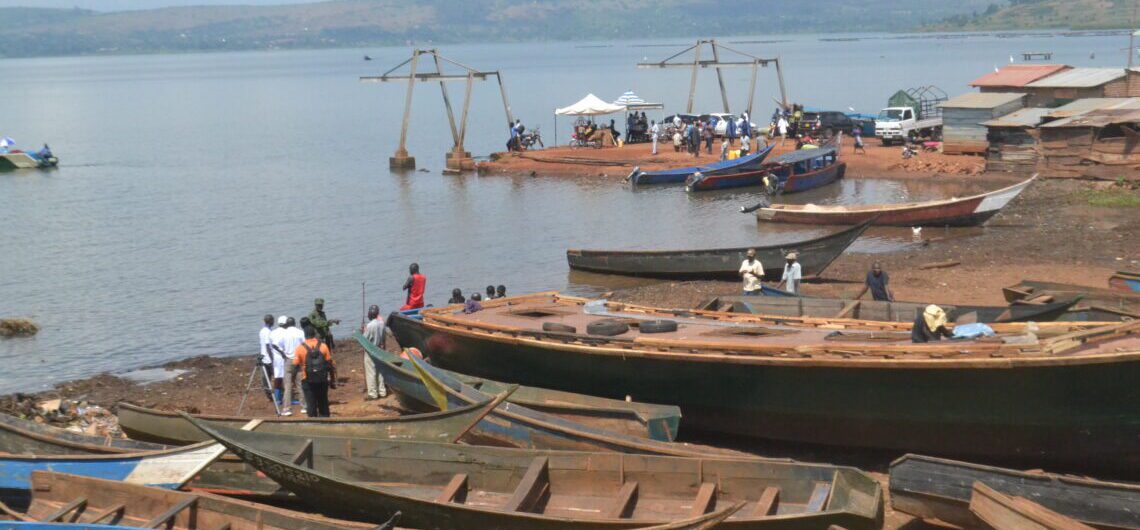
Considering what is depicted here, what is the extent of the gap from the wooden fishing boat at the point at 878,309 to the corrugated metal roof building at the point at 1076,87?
27.6 metres

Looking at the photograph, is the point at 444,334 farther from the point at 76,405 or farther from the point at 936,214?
the point at 936,214

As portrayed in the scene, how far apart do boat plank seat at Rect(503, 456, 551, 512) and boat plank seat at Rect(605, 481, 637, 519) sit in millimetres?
806

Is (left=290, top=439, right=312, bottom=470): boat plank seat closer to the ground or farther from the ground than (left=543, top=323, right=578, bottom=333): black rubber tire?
closer to the ground

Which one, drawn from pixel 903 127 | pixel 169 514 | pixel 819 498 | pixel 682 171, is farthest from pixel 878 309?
pixel 903 127

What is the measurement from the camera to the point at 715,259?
27.7 meters

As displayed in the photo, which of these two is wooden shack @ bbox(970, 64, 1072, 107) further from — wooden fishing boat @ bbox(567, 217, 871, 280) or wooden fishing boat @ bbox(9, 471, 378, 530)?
wooden fishing boat @ bbox(9, 471, 378, 530)

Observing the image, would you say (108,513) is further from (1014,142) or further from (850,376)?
(1014,142)

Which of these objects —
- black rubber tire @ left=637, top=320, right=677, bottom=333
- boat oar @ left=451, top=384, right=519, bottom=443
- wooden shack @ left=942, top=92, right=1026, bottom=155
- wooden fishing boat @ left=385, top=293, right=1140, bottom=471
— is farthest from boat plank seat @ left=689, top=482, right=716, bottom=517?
wooden shack @ left=942, top=92, right=1026, bottom=155

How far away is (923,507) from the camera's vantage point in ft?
41.4

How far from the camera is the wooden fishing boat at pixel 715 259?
26.8m

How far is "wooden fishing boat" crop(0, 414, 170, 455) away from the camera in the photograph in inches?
603

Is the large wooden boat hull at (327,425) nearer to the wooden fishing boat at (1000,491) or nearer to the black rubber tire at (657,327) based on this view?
the black rubber tire at (657,327)

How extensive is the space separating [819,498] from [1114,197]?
26406 mm

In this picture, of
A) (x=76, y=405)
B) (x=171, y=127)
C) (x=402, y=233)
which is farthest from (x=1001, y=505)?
(x=171, y=127)
